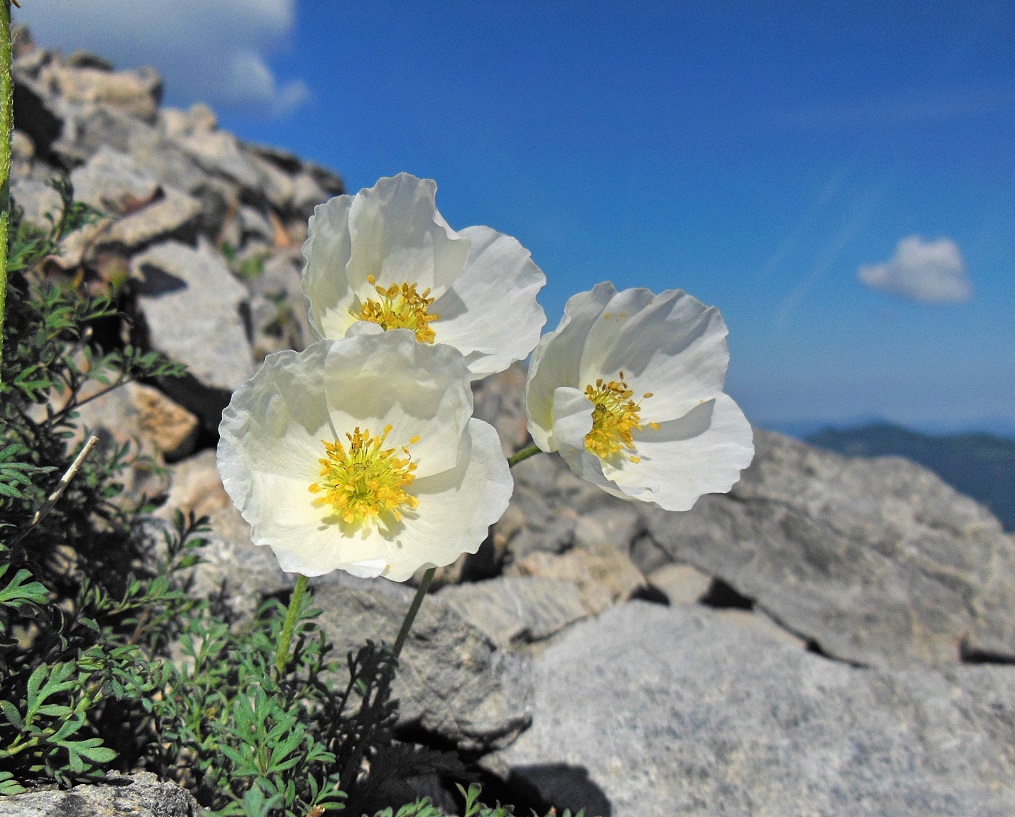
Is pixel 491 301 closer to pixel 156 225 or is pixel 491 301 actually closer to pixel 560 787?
pixel 560 787

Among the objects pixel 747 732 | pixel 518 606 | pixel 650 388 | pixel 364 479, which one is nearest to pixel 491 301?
pixel 650 388

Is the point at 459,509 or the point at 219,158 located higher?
the point at 219,158

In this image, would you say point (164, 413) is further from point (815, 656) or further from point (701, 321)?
point (815, 656)

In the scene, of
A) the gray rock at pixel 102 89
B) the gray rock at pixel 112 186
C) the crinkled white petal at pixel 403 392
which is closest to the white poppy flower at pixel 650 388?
the crinkled white petal at pixel 403 392

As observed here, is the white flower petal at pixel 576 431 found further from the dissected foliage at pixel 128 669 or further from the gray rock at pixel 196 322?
the gray rock at pixel 196 322

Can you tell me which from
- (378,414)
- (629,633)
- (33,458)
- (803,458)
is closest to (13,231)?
(33,458)

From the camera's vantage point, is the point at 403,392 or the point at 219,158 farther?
the point at 219,158
